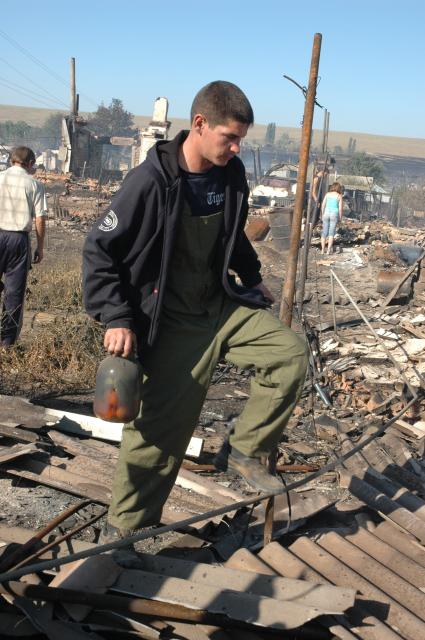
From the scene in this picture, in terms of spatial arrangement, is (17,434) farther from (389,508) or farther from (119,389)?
(389,508)

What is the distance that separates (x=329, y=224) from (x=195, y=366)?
15.8m

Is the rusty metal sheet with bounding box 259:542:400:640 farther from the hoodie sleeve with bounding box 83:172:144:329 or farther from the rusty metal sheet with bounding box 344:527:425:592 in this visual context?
the hoodie sleeve with bounding box 83:172:144:329

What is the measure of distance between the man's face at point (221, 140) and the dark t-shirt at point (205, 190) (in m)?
0.11

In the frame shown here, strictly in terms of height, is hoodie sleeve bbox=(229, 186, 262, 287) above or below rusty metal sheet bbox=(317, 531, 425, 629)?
above

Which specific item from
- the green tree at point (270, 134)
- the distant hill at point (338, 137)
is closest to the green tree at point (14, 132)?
the distant hill at point (338, 137)

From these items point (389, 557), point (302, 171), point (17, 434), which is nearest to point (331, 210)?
point (302, 171)

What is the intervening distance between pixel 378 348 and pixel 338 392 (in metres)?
1.81

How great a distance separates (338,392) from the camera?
28.5 ft

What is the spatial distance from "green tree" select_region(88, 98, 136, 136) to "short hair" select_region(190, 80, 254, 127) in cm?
8682

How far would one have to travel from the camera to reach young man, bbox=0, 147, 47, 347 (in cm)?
745

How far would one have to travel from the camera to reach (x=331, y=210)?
60.6 feet

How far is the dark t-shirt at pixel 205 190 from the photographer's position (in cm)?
343

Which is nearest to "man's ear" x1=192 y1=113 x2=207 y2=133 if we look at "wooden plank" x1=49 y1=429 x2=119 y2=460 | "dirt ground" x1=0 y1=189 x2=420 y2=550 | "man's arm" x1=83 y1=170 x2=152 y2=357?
"man's arm" x1=83 y1=170 x2=152 y2=357

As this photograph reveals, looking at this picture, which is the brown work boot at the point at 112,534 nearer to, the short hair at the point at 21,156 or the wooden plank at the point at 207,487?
the wooden plank at the point at 207,487
